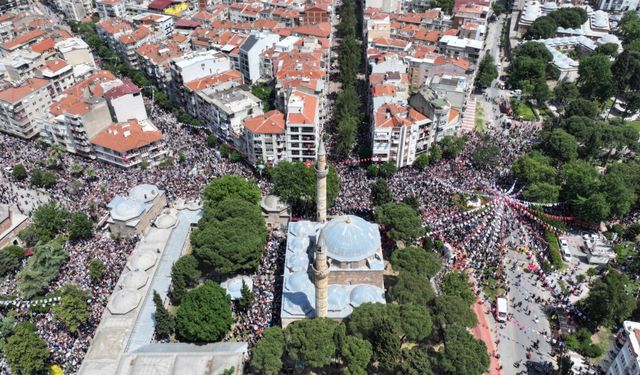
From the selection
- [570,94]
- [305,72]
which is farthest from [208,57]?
[570,94]

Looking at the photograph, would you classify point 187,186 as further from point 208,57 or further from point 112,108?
point 208,57

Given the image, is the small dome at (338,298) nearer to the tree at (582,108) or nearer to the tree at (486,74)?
the tree at (582,108)

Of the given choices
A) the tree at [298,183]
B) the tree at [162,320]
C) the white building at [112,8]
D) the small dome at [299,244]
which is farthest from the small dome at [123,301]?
the white building at [112,8]

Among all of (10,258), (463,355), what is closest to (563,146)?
(463,355)

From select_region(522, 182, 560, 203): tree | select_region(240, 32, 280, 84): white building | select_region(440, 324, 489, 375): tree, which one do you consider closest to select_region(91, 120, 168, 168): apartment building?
select_region(240, 32, 280, 84): white building

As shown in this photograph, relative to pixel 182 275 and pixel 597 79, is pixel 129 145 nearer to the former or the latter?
pixel 182 275

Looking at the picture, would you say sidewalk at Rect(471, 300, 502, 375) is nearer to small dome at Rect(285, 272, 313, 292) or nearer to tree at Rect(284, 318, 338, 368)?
tree at Rect(284, 318, 338, 368)

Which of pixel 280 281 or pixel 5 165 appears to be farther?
pixel 5 165
